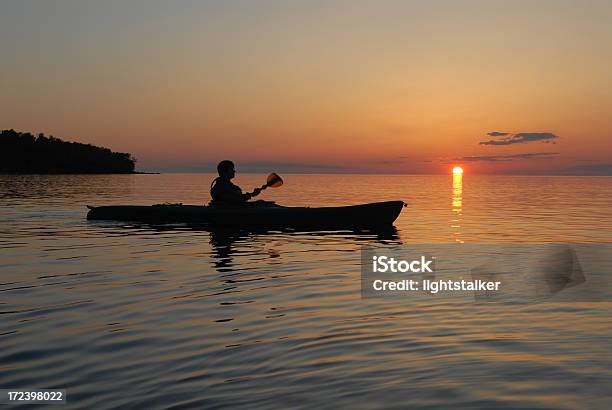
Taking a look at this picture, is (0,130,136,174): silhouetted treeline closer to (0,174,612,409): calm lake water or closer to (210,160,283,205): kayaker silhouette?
(210,160,283,205): kayaker silhouette

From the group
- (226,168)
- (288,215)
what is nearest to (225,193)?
(226,168)

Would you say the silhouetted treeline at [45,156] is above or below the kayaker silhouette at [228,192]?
above

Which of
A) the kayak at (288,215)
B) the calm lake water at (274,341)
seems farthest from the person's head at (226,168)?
the calm lake water at (274,341)

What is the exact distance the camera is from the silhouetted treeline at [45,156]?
146 metres

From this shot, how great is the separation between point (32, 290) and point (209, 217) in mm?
10946

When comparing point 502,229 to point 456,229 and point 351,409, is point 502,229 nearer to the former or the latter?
point 456,229

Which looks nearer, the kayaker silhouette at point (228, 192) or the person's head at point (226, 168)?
the person's head at point (226, 168)

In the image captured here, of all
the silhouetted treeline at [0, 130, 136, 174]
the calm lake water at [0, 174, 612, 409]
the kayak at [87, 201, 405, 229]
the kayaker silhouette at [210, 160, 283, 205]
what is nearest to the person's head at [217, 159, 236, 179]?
the kayaker silhouette at [210, 160, 283, 205]

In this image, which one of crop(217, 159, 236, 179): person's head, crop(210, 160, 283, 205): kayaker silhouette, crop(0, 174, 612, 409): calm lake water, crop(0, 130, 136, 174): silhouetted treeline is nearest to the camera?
crop(0, 174, 612, 409): calm lake water

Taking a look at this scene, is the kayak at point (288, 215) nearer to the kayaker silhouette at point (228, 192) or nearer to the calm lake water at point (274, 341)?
the kayaker silhouette at point (228, 192)

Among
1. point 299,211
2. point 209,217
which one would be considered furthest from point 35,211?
point 299,211

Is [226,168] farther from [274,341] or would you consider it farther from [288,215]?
[274,341]

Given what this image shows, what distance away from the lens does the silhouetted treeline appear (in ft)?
480

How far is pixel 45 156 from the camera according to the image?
503 ft
